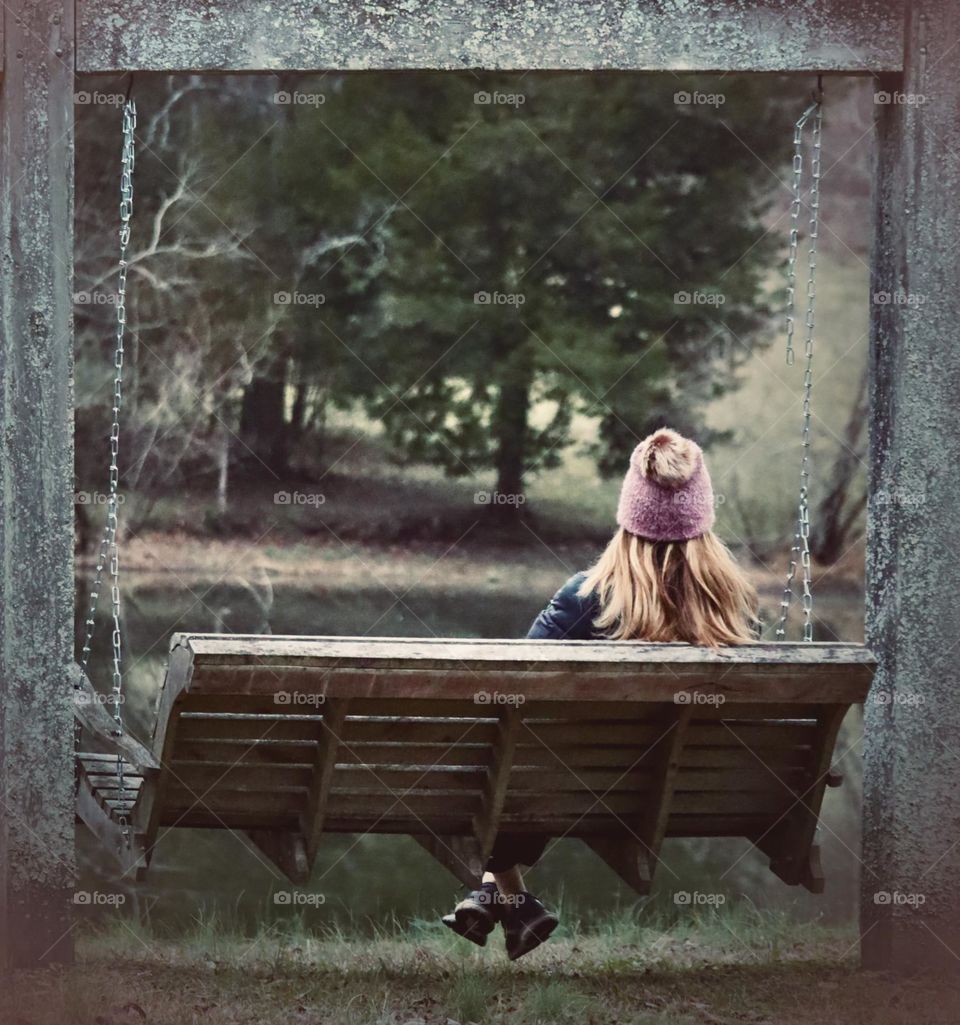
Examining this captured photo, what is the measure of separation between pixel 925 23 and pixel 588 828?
Result: 2265 millimetres

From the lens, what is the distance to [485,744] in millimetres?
3244

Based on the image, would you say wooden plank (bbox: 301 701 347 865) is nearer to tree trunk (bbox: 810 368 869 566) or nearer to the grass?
the grass

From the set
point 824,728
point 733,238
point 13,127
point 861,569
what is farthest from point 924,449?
point 861,569

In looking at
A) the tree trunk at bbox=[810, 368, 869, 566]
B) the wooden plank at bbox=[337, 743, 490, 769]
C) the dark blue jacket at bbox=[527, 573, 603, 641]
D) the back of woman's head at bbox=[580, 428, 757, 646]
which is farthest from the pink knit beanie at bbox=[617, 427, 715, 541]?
the tree trunk at bbox=[810, 368, 869, 566]

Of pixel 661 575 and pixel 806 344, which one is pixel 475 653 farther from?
pixel 806 344

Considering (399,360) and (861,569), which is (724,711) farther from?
(861,569)

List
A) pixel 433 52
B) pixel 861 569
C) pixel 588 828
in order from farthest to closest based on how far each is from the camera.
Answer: pixel 861 569
pixel 433 52
pixel 588 828

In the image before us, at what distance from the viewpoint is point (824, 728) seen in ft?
10.8

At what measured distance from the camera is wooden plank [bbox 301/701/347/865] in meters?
3.07

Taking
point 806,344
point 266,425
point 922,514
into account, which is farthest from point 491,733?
point 266,425

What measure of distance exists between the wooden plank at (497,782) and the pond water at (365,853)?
21.1 ft

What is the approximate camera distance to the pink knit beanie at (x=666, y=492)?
11.2 feet

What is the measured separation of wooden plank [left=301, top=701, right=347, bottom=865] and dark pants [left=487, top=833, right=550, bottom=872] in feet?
1.75

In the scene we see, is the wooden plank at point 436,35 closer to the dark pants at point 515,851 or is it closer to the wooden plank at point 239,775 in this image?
the wooden plank at point 239,775
